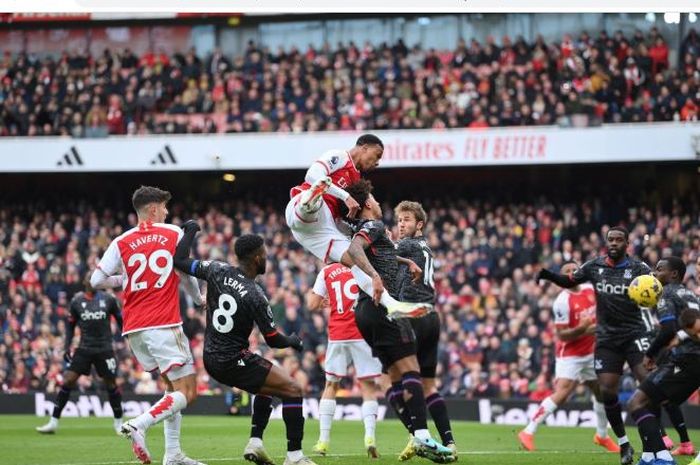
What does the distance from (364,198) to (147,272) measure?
2.22 metres

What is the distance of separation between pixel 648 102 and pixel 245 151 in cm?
1026

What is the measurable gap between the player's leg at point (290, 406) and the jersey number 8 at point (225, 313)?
0.57 m

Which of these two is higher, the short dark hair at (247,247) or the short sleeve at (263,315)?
the short dark hair at (247,247)

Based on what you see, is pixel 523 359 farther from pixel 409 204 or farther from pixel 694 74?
pixel 409 204

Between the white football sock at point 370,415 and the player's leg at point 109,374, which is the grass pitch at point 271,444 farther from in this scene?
the player's leg at point 109,374

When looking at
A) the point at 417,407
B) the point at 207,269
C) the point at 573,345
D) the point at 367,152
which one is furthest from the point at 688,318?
the point at 573,345

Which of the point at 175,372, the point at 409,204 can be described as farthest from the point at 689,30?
the point at 175,372

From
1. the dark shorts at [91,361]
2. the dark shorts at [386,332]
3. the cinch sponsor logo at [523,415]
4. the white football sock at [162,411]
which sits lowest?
the cinch sponsor logo at [523,415]

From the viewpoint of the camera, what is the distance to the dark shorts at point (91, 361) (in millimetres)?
18469

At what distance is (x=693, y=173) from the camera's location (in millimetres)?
29719

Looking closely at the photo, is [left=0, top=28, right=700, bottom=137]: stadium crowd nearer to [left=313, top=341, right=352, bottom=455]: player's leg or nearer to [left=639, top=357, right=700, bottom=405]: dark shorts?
[left=313, top=341, right=352, bottom=455]: player's leg

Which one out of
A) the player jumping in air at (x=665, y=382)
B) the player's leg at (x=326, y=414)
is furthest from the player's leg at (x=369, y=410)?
the player jumping in air at (x=665, y=382)

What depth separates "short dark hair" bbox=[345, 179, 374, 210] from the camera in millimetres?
11305

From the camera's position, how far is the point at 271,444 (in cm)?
1510
